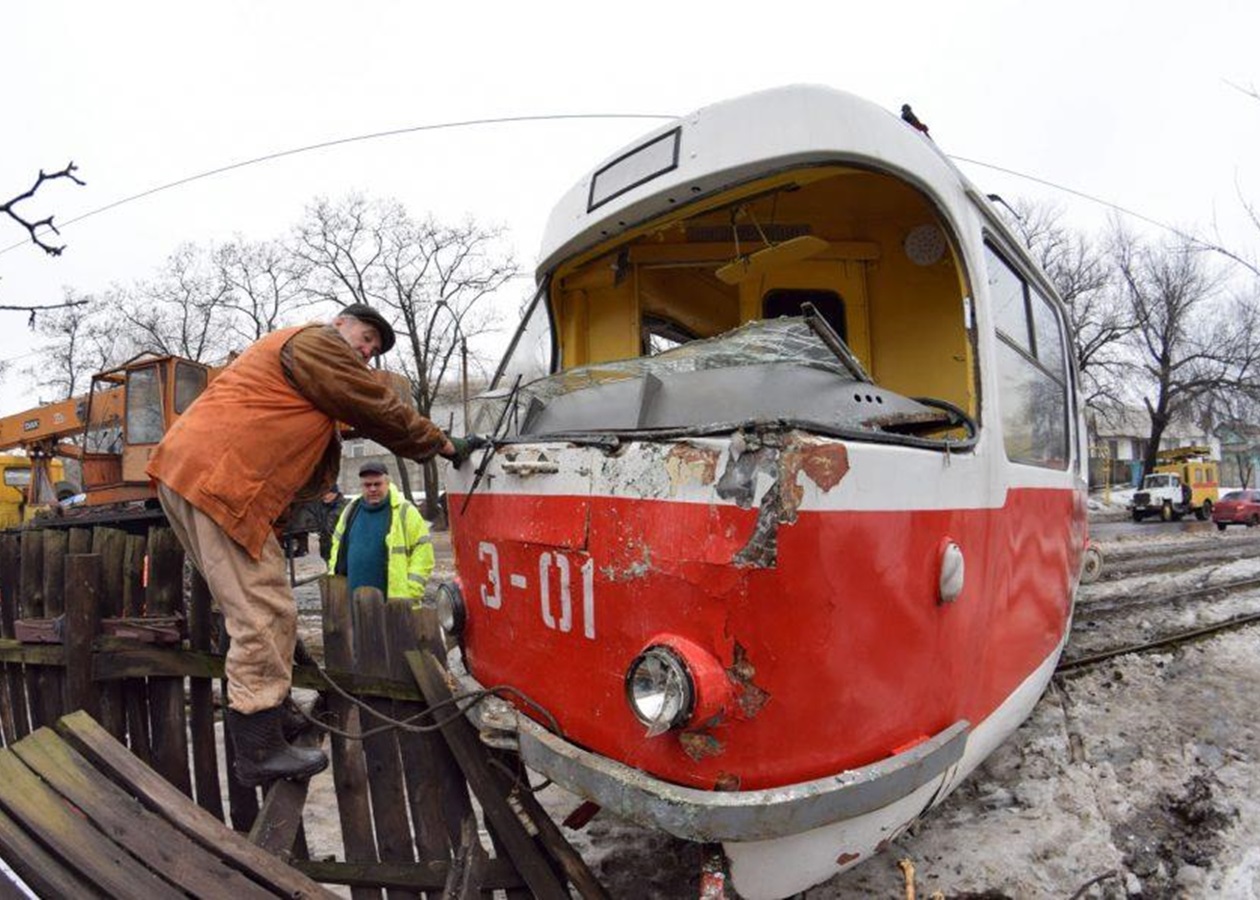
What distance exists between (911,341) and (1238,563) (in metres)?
9.85

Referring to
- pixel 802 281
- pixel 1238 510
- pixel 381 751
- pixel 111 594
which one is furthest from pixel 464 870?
pixel 1238 510

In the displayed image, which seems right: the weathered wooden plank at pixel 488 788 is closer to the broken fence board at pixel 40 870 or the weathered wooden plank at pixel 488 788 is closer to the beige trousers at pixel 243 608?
the beige trousers at pixel 243 608

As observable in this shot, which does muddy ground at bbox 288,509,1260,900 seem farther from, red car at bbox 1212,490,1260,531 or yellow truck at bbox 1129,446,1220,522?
yellow truck at bbox 1129,446,1220,522

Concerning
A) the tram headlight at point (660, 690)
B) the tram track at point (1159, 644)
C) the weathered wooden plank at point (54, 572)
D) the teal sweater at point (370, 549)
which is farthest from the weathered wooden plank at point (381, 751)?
the tram track at point (1159, 644)

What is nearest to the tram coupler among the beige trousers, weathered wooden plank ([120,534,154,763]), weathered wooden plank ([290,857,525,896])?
weathered wooden plank ([290,857,525,896])

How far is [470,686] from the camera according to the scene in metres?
2.69

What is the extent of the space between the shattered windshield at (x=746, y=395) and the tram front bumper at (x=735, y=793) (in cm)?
90

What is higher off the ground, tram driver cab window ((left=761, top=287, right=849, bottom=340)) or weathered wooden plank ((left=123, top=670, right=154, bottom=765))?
tram driver cab window ((left=761, top=287, right=849, bottom=340))

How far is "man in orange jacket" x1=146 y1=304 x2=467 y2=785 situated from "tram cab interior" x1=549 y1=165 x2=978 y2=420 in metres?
1.52

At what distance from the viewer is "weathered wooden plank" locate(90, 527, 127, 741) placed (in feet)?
8.82

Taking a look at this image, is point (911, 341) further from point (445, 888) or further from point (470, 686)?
point (445, 888)

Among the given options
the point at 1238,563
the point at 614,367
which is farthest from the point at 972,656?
the point at 1238,563

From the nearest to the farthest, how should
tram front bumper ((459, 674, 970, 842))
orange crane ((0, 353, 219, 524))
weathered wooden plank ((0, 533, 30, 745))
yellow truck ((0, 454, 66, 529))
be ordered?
tram front bumper ((459, 674, 970, 842)) → weathered wooden plank ((0, 533, 30, 745)) → orange crane ((0, 353, 219, 524)) → yellow truck ((0, 454, 66, 529))

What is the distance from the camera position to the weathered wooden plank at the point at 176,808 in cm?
214
